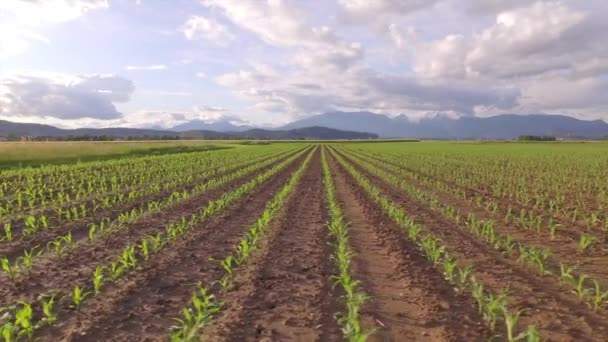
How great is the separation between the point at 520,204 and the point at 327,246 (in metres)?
8.47

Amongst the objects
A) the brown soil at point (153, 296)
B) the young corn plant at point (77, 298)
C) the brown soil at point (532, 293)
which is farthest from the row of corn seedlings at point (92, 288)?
the brown soil at point (532, 293)

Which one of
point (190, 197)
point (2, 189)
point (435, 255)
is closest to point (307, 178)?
point (190, 197)

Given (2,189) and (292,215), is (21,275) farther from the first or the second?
(2,189)

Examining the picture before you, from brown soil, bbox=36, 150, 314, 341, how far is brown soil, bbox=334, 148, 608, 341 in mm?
4191

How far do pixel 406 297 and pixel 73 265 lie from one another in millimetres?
5365

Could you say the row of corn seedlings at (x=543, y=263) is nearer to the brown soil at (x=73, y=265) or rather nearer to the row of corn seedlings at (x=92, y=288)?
the row of corn seedlings at (x=92, y=288)

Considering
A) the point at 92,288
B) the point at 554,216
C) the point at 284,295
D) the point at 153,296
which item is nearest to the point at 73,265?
the point at 92,288

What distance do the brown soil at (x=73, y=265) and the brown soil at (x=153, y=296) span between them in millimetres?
837

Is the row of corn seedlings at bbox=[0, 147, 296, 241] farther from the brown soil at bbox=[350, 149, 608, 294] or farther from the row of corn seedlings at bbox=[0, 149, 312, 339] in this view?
the brown soil at bbox=[350, 149, 608, 294]

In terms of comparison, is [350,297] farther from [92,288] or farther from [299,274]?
[92,288]

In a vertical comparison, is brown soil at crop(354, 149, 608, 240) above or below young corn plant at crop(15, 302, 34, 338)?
below

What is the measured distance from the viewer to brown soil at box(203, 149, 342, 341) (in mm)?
4508

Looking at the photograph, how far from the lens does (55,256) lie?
7.27 meters

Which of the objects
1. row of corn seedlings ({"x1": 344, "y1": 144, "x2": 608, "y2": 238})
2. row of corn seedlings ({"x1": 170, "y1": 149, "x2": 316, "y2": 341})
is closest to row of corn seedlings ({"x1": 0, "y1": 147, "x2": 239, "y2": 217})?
row of corn seedlings ({"x1": 170, "y1": 149, "x2": 316, "y2": 341})
